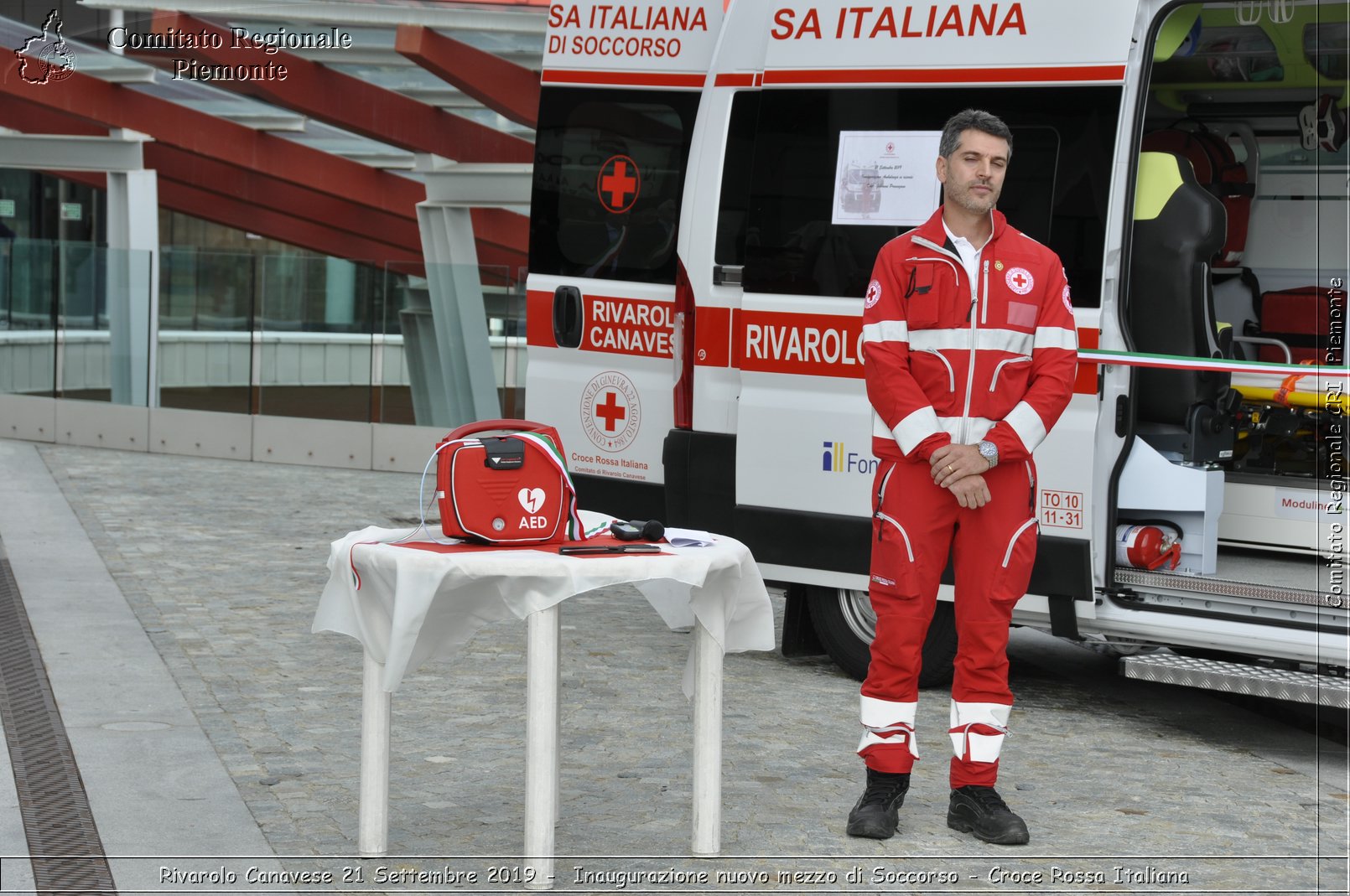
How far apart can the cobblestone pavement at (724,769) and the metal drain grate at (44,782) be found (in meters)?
0.45

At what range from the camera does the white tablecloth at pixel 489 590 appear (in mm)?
4180

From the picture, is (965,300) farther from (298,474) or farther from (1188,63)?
(298,474)

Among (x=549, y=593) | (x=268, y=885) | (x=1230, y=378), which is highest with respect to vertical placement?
(x=1230, y=378)

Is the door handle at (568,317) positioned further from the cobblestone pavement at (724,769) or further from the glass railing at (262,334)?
the glass railing at (262,334)

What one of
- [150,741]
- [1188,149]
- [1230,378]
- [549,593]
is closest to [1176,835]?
[549,593]

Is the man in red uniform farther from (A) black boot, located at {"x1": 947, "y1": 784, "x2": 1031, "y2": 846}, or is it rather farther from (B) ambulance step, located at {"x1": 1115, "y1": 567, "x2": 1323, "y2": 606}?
(B) ambulance step, located at {"x1": 1115, "y1": 567, "x2": 1323, "y2": 606}

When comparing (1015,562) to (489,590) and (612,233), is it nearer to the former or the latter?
(489,590)

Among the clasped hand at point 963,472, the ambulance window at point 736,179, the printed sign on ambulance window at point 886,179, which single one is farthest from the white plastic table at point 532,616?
the ambulance window at point 736,179

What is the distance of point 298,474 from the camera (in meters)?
14.2

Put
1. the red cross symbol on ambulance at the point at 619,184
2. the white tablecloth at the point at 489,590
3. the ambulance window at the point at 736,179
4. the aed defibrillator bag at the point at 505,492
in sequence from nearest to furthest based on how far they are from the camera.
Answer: the white tablecloth at the point at 489,590, the aed defibrillator bag at the point at 505,492, the ambulance window at the point at 736,179, the red cross symbol on ambulance at the point at 619,184

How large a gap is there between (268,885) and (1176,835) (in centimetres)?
239

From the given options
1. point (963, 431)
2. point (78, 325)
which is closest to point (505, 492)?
point (963, 431)

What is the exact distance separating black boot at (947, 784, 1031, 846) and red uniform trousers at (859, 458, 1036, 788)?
0.12ft

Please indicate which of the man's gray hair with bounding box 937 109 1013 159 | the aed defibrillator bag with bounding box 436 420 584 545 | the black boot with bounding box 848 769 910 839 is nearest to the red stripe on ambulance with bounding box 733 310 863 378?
the man's gray hair with bounding box 937 109 1013 159
